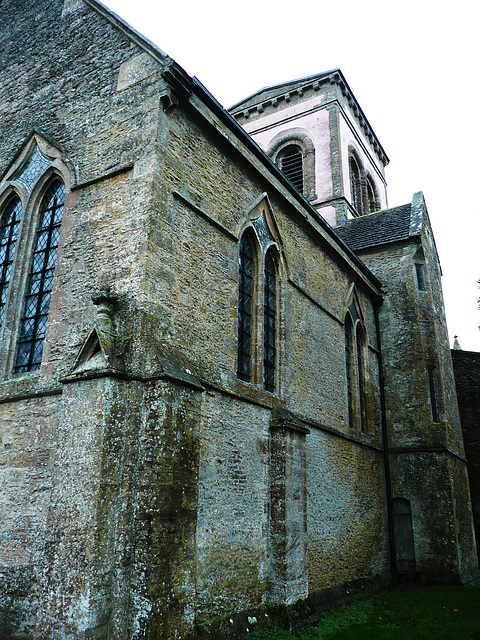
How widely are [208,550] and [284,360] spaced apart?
4374 millimetres

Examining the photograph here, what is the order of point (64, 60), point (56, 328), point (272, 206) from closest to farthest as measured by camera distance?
1. point (56, 328)
2. point (64, 60)
3. point (272, 206)

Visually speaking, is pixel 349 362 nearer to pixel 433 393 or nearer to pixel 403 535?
pixel 433 393

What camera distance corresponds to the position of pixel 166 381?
700 cm

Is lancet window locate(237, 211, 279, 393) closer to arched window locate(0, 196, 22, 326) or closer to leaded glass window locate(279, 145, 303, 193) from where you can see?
arched window locate(0, 196, 22, 326)

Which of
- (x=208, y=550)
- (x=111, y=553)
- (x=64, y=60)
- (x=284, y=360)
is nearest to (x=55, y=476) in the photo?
(x=111, y=553)

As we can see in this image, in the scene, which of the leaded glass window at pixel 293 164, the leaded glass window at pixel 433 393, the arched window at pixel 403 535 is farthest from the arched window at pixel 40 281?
the leaded glass window at pixel 293 164

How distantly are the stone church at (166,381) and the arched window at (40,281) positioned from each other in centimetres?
5

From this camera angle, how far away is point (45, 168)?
9.82 metres

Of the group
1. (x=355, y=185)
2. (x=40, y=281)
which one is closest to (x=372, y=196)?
(x=355, y=185)

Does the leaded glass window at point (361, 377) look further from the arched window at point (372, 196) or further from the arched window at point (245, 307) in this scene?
the arched window at point (372, 196)

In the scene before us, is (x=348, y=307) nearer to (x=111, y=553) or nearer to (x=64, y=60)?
(x=64, y=60)

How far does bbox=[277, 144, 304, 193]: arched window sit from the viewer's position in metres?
24.5

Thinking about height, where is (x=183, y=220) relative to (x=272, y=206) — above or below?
below

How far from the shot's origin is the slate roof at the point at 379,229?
18.1 m
